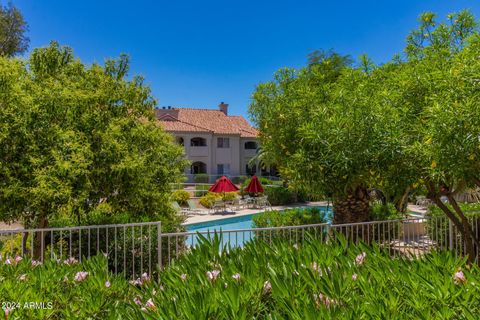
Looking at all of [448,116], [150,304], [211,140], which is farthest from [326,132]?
[211,140]

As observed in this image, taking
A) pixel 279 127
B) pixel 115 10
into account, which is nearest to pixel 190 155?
pixel 115 10

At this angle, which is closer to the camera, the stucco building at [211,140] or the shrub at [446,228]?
the shrub at [446,228]

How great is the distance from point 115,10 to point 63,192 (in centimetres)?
1850

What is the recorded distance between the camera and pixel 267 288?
2.90 meters

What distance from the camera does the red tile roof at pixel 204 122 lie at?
42.3 m

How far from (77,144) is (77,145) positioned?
0.02 m

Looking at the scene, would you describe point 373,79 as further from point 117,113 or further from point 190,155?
point 190,155

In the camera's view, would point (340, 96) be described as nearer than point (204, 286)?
No

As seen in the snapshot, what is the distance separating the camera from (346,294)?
2.74 m

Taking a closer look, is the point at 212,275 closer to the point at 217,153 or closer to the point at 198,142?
the point at 217,153

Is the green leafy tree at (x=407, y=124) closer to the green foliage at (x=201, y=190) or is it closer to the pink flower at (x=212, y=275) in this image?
the pink flower at (x=212, y=275)

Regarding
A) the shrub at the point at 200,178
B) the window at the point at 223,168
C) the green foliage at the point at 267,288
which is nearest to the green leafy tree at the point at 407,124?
the green foliage at the point at 267,288

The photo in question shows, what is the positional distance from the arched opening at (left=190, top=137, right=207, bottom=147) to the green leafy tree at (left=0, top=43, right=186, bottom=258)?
33919 mm

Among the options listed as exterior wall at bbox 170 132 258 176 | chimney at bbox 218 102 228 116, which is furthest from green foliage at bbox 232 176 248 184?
chimney at bbox 218 102 228 116
